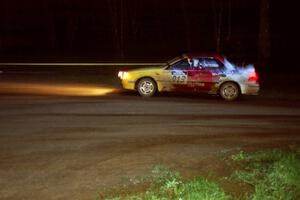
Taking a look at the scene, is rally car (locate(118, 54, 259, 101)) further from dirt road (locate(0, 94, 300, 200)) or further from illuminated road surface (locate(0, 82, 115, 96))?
illuminated road surface (locate(0, 82, 115, 96))

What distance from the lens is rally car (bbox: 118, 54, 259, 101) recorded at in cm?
1931

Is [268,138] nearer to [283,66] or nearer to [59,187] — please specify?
[59,187]

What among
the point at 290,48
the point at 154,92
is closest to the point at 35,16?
the point at 290,48

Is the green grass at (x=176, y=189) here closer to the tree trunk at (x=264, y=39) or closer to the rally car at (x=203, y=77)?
the rally car at (x=203, y=77)

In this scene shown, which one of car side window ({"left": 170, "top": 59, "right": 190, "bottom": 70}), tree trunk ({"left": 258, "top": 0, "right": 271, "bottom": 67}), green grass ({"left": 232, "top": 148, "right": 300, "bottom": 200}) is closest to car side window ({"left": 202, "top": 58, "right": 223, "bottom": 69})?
car side window ({"left": 170, "top": 59, "right": 190, "bottom": 70})

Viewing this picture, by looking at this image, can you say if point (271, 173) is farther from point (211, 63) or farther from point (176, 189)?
point (211, 63)

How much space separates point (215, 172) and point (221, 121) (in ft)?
18.7

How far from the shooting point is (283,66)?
31.3 m

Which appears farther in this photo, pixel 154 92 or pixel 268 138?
pixel 154 92

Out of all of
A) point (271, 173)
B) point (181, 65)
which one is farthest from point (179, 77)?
point (271, 173)

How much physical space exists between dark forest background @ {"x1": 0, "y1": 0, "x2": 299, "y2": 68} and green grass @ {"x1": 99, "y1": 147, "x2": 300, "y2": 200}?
1155 inches

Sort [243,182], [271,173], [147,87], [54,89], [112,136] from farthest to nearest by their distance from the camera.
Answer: [54,89] → [147,87] → [112,136] → [271,173] → [243,182]

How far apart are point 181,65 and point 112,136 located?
839 centimetres

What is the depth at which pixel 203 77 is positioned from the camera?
763 inches
